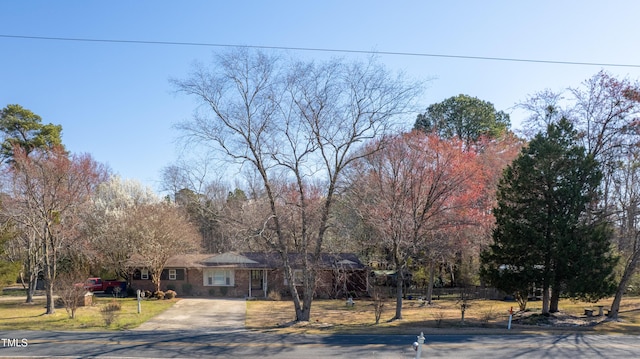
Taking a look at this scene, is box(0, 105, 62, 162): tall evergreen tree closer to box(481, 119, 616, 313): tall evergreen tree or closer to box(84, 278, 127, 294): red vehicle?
box(84, 278, 127, 294): red vehicle

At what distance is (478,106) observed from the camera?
161 ft

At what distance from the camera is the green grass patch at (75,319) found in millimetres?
19141

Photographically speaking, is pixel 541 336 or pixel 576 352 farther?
pixel 541 336

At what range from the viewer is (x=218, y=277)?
35375mm

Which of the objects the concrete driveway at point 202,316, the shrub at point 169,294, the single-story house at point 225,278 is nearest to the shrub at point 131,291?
the single-story house at point 225,278

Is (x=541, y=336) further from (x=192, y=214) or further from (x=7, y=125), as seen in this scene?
(x=7, y=125)

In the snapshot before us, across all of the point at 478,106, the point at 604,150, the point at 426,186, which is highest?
the point at 478,106

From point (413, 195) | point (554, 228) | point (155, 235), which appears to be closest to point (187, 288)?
point (155, 235)

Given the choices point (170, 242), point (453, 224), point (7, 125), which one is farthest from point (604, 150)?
point (7, 125)

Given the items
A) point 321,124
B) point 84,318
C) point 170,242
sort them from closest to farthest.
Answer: point 321,124
point 84,318
point 170,242

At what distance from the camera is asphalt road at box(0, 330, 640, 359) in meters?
12.9

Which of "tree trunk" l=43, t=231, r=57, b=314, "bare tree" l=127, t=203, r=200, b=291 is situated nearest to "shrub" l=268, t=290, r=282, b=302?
"bare tree" l=127, t=203, r=200, b=291

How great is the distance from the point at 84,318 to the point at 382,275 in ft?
78.2

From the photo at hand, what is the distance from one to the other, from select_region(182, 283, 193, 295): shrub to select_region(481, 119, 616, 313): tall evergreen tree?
23.1m
